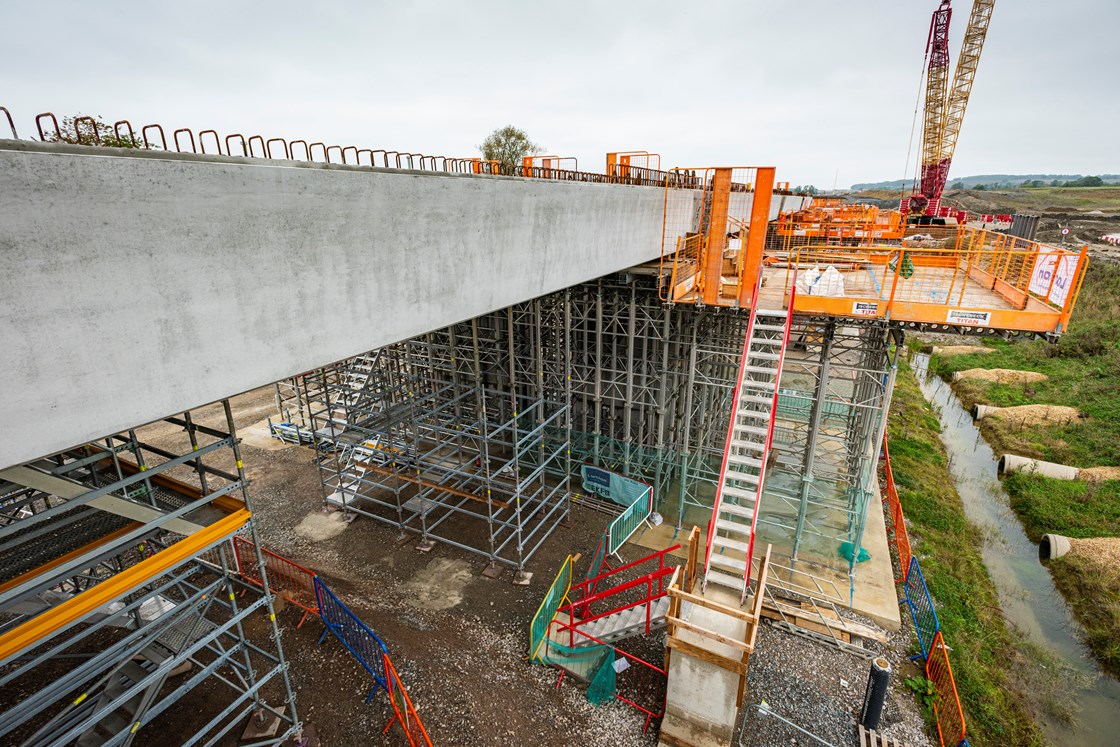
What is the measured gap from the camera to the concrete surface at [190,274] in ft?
8.98

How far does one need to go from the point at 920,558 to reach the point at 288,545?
50.3 feet

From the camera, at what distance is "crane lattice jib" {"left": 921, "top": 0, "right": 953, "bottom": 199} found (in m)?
43.2

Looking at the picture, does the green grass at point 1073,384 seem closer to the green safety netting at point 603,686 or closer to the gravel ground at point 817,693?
the gravel ground at point 817,693

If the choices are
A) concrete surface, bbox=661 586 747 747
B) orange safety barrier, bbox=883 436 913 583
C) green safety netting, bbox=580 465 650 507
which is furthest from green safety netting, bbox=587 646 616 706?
orange safety barrier, bbox=883 436 913 583

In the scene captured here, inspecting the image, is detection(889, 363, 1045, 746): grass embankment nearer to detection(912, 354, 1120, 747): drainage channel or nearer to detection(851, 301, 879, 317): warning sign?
detection(912, 354, 1120, 747): drainage channel

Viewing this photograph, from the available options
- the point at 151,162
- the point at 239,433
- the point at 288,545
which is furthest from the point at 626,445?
the point at 239,433

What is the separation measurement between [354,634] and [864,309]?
11.1m

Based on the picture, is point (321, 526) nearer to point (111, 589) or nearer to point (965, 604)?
point (111, 589)

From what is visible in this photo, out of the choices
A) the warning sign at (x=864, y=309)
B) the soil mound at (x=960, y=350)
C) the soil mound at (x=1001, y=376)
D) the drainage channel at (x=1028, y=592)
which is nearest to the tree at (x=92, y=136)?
the warning sign at (x=864, y=309)

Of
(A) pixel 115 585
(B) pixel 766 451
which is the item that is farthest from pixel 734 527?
(A) pixel 115 585

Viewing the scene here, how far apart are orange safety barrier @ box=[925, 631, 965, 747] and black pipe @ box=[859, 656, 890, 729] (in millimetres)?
1020

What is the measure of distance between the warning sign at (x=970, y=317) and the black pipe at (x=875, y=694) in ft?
19.5

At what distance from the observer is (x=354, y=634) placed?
8.92 m

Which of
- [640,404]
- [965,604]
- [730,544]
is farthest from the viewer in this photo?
[640,404]
